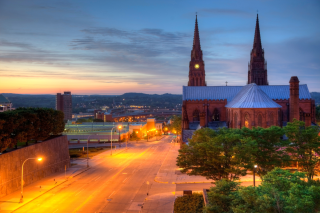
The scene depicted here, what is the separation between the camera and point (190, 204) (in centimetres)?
3066

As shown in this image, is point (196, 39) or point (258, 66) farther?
point (196, 39)

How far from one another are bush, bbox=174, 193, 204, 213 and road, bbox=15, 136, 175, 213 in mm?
1993

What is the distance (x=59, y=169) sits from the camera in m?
54.5

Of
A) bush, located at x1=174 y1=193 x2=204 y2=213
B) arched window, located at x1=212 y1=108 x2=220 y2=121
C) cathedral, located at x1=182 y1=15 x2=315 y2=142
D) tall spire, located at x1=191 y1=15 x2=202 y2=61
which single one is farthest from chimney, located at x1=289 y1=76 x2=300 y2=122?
tall spire, located at x1=191 y1=15 x2=202 y2=61

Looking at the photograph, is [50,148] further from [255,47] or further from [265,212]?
[255,47]

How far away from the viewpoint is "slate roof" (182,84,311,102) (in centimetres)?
7319

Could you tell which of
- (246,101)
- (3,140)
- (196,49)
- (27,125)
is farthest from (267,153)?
(196,49)

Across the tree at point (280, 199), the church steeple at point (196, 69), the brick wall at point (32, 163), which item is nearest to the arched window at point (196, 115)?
the church steeple at point (196, 69)

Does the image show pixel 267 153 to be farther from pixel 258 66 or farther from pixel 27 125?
pixel 258 66

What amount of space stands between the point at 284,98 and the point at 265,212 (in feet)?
196

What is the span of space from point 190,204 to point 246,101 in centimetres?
3549

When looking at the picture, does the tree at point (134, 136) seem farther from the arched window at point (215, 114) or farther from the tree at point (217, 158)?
the tree at point (217, 158)

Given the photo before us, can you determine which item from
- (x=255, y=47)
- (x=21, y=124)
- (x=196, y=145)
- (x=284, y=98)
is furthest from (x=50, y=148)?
(x=255, y=47)

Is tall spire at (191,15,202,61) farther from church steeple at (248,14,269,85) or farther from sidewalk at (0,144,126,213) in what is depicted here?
sidewalk at (0,144,126,213)
